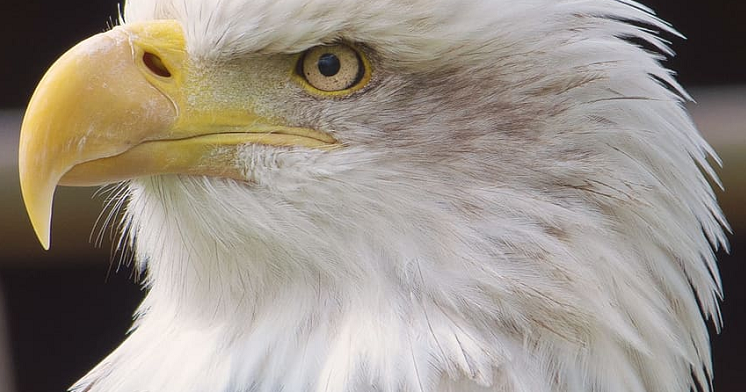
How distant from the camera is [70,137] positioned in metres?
1.56

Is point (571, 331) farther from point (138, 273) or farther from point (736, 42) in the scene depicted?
point (736, 42)

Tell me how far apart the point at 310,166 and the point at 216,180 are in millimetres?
147

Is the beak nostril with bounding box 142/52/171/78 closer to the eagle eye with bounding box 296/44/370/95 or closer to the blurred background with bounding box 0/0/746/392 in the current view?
the eagle eye with bounding box 296/44/370/95

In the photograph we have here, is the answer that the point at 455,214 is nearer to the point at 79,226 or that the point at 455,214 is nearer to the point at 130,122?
the point at 130,122

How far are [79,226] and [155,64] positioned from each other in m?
1.14

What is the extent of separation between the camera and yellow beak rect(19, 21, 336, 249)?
5.15 ft

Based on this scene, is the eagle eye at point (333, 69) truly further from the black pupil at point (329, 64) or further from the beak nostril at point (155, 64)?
the beak nostril at point (155, 64)

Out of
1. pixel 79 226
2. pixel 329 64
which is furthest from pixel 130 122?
pixel 79 226

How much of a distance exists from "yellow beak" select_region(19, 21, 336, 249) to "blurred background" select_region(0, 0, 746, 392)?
3.31 feet

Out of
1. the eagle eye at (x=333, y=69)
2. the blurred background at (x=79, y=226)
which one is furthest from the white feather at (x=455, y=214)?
the blurred background at (x=79, y=226)

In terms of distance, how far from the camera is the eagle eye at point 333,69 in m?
1.67

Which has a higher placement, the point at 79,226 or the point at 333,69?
the point at 333,69

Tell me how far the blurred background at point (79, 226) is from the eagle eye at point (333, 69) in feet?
3.54

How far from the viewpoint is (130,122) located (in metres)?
1.60
